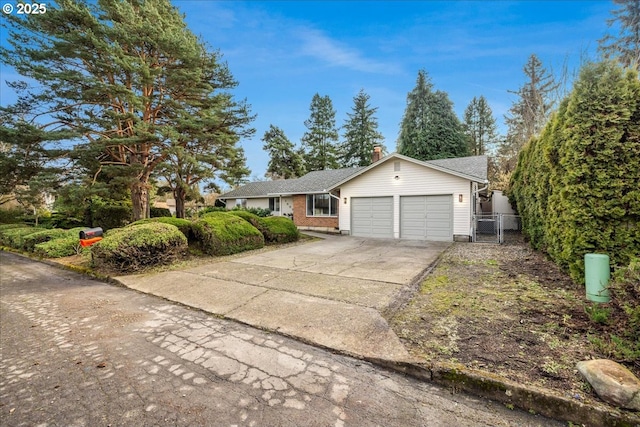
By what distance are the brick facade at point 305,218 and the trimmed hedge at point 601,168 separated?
38.8ft

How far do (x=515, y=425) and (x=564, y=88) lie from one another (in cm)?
994

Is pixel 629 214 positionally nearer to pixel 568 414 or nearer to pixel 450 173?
pixel 568 414

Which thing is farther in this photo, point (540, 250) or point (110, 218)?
point (110, 218)

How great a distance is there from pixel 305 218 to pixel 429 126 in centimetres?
2005

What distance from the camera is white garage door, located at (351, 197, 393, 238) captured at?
12.9 m

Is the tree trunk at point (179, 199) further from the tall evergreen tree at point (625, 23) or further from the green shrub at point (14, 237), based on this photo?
the tall evergreen tree at point (625, 23)

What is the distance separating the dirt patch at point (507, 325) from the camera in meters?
2.47

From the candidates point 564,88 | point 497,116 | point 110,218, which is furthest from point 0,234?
point 497,116

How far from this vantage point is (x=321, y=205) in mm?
16891

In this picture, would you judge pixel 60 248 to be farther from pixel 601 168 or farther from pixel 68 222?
pixel 601 168

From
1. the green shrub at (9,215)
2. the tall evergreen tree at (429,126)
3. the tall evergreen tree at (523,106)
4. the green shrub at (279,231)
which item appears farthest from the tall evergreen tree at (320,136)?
the green shrub at (9,215)

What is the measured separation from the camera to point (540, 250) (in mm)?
7664

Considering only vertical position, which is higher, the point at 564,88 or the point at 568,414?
the point at 564,88

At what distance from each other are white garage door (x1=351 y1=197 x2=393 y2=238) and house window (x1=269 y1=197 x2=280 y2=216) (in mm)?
8053
